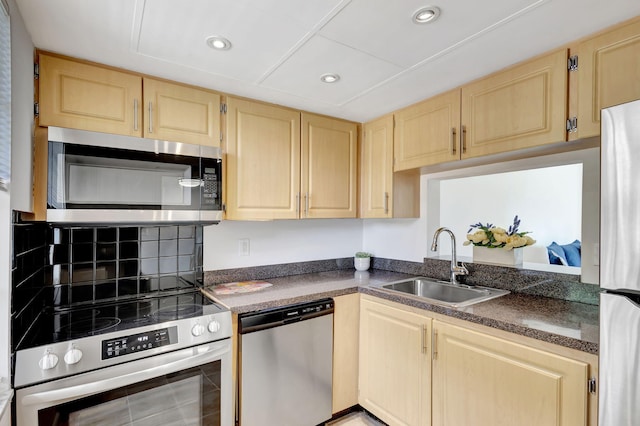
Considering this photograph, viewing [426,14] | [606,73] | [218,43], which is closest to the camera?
[426,14]

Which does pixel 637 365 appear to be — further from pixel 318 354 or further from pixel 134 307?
pixel 134 307

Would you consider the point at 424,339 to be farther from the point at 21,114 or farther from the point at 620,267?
the point at 21,114

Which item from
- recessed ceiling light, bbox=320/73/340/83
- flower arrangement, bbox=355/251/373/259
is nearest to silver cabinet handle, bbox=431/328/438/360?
flower arrangement, bbox=355/251/373/259

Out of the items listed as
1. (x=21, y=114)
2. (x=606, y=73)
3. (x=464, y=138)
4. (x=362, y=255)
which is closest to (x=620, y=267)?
(x=606, y=73)

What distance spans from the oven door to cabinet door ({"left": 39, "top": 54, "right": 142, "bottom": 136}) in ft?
3.72

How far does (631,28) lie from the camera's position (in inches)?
50.2

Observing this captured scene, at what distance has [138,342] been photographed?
1432 mm

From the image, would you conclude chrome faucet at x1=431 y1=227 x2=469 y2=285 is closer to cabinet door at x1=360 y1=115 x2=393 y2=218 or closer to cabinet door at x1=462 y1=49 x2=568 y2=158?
cabinet door at x1=360 y1=115 x2=393 y2=218

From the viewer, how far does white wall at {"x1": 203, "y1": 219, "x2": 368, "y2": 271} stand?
225 centimetres

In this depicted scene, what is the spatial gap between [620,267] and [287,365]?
1.54m

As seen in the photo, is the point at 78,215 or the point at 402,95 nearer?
the point at 78,215

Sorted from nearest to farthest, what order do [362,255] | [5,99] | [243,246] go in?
[5,99], [243,246], [362,255]

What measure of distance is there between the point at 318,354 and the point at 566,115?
1.76 metres

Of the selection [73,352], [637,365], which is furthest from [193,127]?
[637,365]
